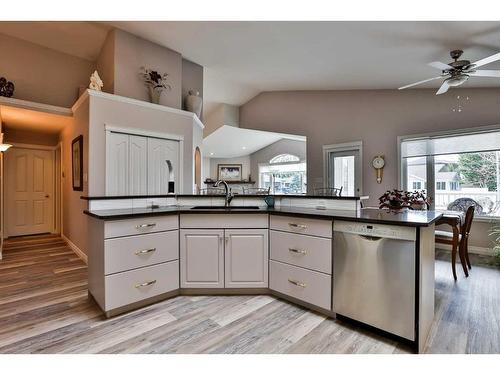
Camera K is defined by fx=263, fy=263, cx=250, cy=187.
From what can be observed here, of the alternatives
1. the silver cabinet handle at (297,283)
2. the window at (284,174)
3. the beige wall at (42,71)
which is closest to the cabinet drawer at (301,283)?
the silver cabinet handle at (297,283)

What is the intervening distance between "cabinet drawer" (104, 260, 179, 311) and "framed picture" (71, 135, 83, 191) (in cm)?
226

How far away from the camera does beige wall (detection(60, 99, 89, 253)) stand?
354cm

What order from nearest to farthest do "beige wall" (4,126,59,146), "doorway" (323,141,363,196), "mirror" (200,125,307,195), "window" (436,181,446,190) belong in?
1. "window" (436,181,446,190)
2. "beige wall" (4,126,59,146)
3. "doorway" (323,141,363,196)
4. "mirror" (200,125,307,195)

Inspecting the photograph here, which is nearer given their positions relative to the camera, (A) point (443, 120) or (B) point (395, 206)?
(B) point (395, 206)

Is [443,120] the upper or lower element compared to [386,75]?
lower

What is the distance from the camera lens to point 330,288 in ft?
6.75

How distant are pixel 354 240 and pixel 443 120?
13.3ft

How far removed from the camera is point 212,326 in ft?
6.46

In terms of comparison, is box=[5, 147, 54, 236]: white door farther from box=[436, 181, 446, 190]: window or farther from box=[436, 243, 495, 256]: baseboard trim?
box=[436, 243, 495, 256]: baseboard trim

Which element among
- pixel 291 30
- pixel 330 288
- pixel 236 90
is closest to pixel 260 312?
pixel 330 288

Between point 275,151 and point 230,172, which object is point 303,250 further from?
→ point 230,172

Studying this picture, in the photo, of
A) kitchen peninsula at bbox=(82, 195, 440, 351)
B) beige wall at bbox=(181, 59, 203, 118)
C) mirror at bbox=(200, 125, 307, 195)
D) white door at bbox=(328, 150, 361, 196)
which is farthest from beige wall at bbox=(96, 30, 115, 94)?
white door at bbox=(328, 150, 361, 196)

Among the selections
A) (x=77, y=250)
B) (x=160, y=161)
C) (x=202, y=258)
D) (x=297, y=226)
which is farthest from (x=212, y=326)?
(x=77, y=250)
